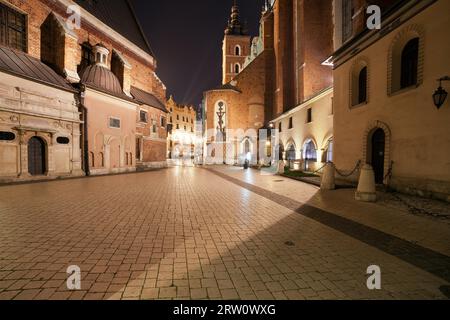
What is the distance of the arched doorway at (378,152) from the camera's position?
424 inches

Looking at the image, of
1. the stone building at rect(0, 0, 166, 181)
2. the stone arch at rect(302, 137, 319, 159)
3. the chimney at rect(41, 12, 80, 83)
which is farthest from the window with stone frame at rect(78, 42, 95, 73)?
the stone arch at rect(302, 137, 319, 159)

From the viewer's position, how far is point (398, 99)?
9.41m

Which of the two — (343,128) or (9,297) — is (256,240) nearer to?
(9,297)

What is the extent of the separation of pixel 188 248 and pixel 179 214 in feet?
7.94

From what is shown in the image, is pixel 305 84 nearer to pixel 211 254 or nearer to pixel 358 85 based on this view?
pixel 358 85

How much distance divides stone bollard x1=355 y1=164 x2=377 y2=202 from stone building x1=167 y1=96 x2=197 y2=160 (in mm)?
59967

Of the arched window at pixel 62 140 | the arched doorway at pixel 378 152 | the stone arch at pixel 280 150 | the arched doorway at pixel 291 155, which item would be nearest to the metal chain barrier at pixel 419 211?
the arched doorway at pixel 378 152

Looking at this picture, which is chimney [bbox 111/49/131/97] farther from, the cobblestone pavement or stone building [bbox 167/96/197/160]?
stone building [bbox 167/96/197/160]

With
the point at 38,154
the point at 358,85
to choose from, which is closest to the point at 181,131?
the point at 38,154

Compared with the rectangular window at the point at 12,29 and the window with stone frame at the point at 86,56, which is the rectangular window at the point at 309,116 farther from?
the rectangular window at the point at 12,29

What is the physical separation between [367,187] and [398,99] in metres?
4.44

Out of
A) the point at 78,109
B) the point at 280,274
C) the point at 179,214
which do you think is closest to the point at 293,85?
the point at 78,109

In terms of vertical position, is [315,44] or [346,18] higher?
[315,44]
